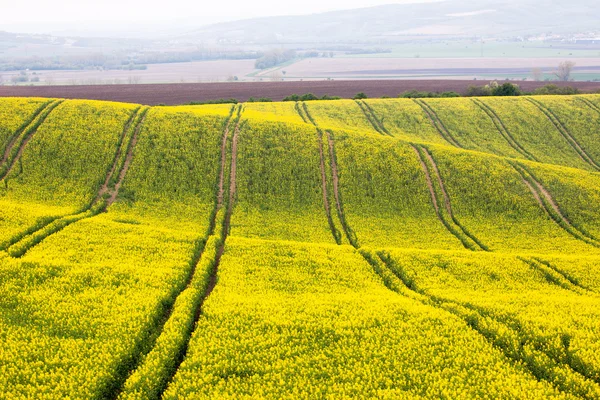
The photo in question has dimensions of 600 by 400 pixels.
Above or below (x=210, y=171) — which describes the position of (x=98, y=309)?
below

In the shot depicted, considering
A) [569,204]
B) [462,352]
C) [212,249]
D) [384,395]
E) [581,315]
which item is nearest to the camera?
Answer: [384,395]

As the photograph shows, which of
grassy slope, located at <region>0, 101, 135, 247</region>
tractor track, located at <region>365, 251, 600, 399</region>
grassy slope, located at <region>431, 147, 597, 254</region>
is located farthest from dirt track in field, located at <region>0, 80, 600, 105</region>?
tractor track, located at <region>365, 251, 600, 399</region>

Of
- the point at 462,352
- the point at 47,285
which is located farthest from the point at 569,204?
the point at 47,285

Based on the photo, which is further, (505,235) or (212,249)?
(505,235)

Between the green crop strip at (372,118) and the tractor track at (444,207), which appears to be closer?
the tractor track at (444,207)

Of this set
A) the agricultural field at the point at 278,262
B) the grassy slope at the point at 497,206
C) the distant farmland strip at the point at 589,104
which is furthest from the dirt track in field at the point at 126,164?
the distant farmland strip at the point at 589,104

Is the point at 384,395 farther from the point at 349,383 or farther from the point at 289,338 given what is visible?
the point at 289,338

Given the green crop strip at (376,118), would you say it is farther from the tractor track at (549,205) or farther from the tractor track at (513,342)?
the tractor track at (513,342)
